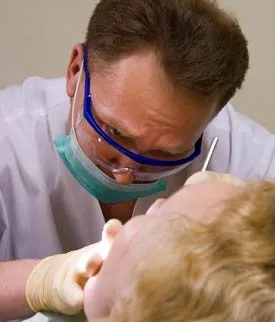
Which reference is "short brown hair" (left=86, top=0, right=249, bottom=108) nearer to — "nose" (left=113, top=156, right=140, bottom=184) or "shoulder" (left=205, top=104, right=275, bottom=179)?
"nose" (left=113, top=156, right=140, bottom=184)

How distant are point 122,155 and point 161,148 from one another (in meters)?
0.07

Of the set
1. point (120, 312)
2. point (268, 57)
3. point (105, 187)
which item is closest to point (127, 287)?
point (120, 312)

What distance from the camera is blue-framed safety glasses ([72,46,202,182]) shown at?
Result: 1.03 meters

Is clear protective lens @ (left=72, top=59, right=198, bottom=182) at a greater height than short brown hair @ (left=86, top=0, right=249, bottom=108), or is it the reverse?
short brown hair @ (left=86, top=0, right=249, bottom=108)

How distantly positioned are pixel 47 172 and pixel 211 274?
699 millimetres

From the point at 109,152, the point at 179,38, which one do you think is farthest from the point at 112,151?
the point at 179,38

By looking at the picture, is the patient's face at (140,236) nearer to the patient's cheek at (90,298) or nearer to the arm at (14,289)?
the patient's cheek at (90,298)

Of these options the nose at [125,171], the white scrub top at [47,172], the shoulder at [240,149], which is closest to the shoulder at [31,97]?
the white scrub top at [47,172]

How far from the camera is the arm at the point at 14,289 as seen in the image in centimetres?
94

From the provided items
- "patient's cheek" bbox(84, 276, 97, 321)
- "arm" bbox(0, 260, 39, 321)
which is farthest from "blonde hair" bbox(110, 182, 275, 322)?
"arm" bbox(0, 260, 39, 321)

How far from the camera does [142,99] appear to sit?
3.20 feet

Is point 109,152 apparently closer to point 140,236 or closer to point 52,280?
point 52,280

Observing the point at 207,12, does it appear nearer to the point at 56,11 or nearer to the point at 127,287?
the point at 127,287

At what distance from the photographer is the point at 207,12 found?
3.27 feet
